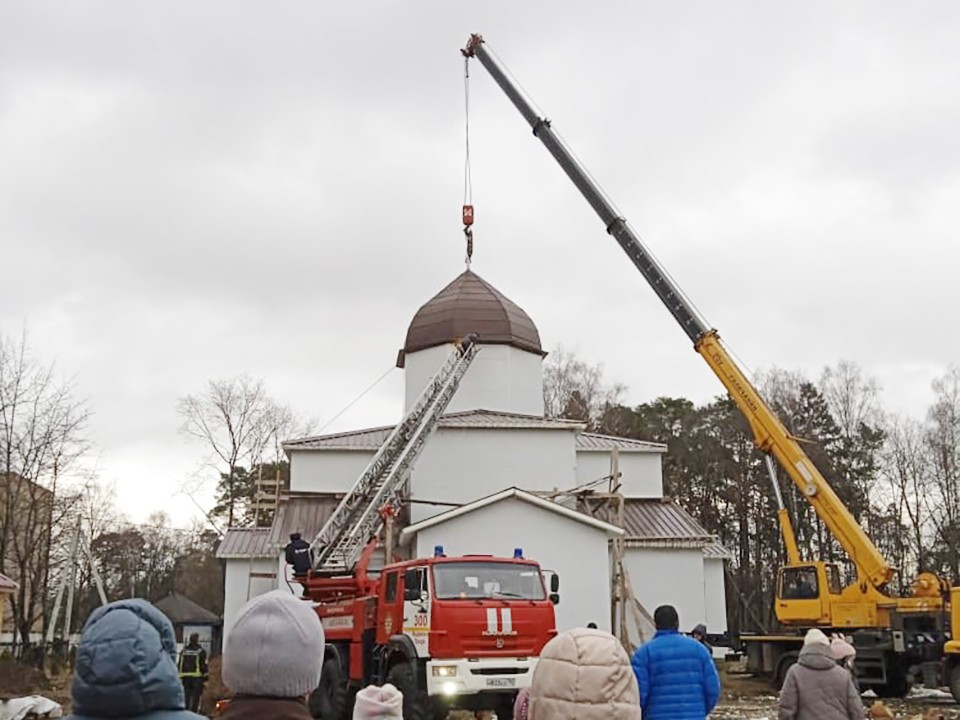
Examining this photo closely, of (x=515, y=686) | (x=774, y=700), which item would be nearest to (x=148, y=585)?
(x=774, y=700)

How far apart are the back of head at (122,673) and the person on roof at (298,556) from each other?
17637mm

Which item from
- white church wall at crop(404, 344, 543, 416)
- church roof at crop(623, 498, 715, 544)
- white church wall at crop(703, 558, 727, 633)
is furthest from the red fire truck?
white church wall at crop(703, 558, 727, 633)

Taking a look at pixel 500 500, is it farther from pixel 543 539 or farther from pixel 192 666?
pixel 192 666

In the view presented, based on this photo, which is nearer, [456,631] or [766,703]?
[456,631]

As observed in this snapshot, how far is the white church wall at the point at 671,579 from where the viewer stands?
104 ft

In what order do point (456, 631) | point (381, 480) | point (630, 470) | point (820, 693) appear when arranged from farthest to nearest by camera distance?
point (630, 470) → point (381, 480) → point (456, 631) → point (820, 693)

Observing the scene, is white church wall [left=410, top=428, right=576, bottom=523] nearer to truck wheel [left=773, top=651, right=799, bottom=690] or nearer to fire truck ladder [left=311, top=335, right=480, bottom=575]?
fire truck ladder [left=311, top=335, right=480, bottom=575]

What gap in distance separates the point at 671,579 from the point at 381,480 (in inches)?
407

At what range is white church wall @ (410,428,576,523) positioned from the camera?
3206cm

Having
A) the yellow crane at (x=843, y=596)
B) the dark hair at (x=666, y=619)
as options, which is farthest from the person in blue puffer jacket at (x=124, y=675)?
the yellow crane at (x=843, y=596)

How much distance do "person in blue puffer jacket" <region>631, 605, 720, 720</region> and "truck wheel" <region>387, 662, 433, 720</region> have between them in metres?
7.06

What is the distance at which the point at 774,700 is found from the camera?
22.5 metres

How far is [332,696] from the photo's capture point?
17172 mm

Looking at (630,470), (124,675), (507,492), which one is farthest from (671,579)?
(124,675)
